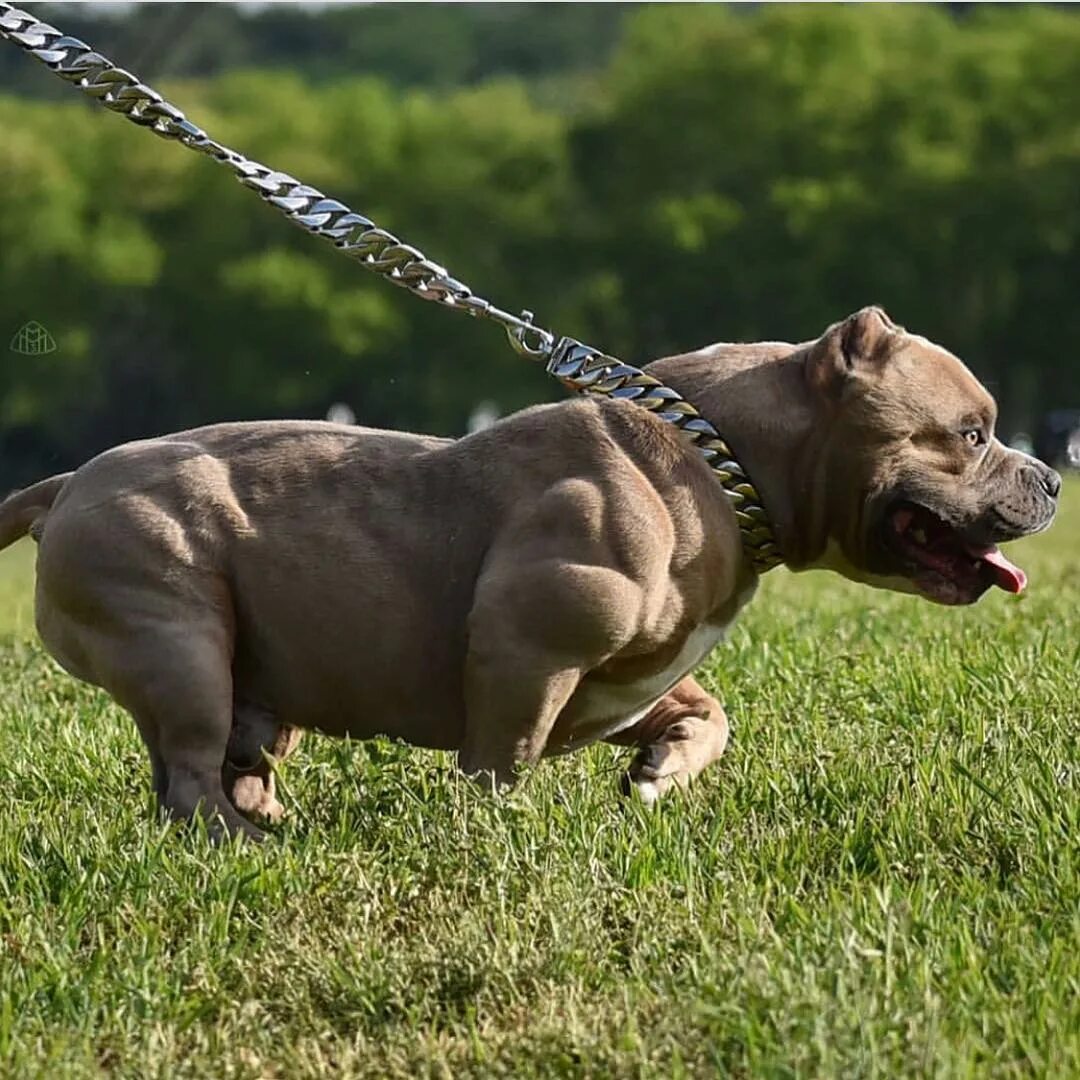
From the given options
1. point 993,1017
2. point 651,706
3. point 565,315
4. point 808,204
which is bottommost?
point 565,315

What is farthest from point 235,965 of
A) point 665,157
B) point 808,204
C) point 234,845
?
point 665,157

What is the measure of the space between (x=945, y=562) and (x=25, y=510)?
2293 millimetres

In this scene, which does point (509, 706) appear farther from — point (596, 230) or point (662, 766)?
point (596, 230)

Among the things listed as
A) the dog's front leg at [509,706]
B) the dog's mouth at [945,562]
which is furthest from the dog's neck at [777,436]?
the dog's front leg at [509,706]

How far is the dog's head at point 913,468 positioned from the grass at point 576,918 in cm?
51

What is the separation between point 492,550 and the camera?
4.93 metres

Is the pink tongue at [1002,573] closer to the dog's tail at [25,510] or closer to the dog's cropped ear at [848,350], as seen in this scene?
the dog's cropped ear at [848,350]

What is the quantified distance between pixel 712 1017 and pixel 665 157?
1754 inches

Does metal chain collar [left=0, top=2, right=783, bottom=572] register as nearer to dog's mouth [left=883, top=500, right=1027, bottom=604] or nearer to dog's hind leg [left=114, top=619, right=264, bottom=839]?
dog's mouth [left=883, top=500, right=1027, bottom=604]

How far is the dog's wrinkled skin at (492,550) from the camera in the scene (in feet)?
15.9

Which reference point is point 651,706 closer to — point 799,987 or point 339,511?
point 339,511

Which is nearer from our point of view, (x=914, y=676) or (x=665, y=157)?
(x=914, y=676)

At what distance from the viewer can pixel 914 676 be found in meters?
6.48

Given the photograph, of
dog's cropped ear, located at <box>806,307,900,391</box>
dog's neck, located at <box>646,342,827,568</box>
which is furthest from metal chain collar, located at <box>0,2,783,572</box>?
dog's cropped ear, located at <box>806,307,900,391</box>
